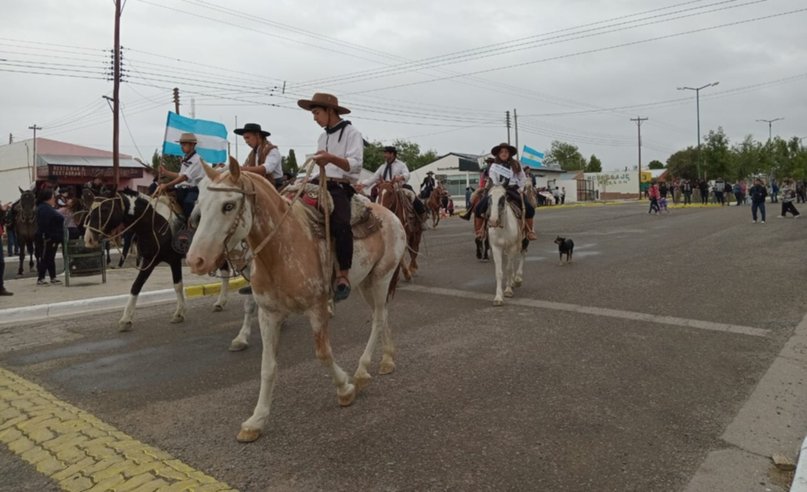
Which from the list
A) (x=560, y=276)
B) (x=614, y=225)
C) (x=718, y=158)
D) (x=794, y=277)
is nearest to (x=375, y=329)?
(x=560, y=276)

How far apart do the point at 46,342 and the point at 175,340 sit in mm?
→ 1702

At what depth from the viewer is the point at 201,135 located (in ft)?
52.9

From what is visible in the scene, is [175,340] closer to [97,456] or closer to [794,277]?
[97,456]

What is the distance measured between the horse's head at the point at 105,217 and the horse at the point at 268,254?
4.52 m

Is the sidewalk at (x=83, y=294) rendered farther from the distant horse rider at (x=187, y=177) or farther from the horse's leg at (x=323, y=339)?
the horse's leg at (x=323, y=339)

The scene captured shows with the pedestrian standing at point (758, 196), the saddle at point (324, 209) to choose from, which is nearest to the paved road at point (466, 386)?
the saddle at point (324, 209)

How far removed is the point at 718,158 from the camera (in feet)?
179

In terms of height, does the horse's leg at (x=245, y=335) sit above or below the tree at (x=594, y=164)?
below

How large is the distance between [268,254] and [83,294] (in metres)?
7.78

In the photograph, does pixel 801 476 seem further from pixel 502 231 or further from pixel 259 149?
pixel 502 231

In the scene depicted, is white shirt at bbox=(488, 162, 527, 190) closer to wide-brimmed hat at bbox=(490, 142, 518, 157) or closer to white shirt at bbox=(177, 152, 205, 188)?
wide-brimmed hat at bbox=(490, 142, 518, 157)

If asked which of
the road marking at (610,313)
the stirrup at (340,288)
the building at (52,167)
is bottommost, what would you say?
the road marking at (610,313)

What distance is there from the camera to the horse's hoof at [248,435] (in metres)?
3.86

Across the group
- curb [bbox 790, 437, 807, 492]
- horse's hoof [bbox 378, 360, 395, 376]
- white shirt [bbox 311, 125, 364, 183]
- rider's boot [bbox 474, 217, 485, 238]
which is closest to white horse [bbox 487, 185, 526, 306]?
rider's boot [bbox 474, 217, 485, 238]
